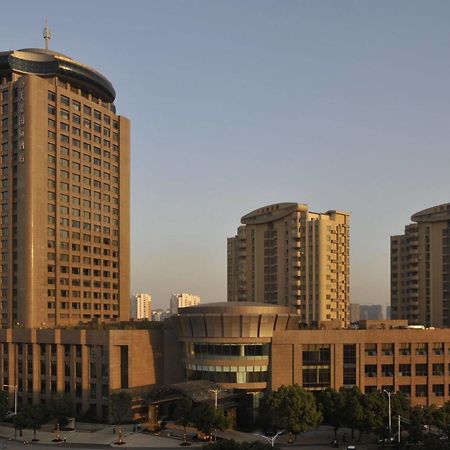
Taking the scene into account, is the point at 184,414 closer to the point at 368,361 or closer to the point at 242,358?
the point at 242,358

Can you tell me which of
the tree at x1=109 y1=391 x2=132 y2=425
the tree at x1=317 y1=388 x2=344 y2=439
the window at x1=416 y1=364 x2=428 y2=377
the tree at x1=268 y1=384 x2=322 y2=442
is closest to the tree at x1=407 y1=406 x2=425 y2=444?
the tree at x1=317 y1=388 x2=344 y2=439

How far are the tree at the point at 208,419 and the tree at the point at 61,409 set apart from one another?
862 inches

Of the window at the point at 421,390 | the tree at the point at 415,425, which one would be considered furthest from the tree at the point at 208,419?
the window at the point at 421,390

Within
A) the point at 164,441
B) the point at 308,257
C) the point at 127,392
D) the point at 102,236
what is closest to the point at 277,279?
the point at 308,257

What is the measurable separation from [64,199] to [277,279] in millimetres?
66224

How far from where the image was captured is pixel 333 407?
77188mm

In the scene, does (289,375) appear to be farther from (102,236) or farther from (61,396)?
(102,236)

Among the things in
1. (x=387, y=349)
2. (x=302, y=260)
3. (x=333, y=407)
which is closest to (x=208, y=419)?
(x=333, y=407)

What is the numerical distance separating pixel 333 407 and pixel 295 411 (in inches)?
232

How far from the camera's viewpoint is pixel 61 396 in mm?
90625

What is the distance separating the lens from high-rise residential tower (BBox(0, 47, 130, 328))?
110 m

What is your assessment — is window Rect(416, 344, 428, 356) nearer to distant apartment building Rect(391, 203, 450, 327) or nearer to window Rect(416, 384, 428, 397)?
window Rect(416, 384, 428, 397)

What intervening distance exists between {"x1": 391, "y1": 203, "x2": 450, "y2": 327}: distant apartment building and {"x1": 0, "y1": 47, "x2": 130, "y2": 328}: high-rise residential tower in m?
83.9

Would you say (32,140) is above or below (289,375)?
above
